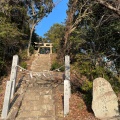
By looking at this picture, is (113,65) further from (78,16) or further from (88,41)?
(78,16)

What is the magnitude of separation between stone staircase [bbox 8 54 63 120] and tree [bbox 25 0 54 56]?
948 centimetres

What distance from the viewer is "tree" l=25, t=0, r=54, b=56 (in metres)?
18.3

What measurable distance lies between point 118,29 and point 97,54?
1.79 meters

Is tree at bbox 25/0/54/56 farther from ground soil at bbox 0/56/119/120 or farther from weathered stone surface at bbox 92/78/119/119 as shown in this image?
weathered stone surface at bbox 92/78/119/119

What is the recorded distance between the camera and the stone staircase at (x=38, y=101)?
6.33m

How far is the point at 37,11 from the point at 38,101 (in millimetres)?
12922

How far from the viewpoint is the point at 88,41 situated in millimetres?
12156

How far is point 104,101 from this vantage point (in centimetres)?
579

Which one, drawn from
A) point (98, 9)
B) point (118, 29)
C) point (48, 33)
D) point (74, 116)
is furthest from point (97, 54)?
point (48, 33)

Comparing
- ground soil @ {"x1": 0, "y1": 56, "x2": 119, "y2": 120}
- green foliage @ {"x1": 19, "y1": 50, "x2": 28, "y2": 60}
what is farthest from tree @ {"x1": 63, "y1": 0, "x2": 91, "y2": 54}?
ground soil @ {"x1": 0, "y1": 56, "x2": 119, "y2": 120}

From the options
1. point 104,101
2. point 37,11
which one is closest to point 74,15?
point 37,11

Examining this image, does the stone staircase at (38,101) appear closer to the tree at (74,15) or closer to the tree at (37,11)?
the tree at (74,15)

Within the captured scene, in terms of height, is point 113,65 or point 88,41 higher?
point 88,41

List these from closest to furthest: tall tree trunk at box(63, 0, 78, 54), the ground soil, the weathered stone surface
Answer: the weathered stone surface < the ground soil < tall tree trunk at box(63, 0, 78, 54)
